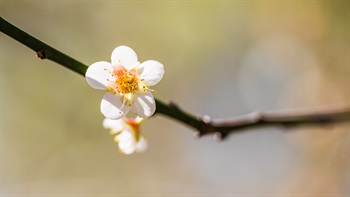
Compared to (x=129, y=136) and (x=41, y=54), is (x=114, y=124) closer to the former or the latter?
(x=129, y=136)

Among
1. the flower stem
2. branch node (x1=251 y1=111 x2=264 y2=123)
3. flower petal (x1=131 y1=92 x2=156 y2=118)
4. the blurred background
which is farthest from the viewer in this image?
the blurred background

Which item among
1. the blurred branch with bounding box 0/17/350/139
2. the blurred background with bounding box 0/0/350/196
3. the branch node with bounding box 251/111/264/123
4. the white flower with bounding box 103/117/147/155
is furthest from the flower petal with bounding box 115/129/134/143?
the blurred background with bounding box 0/0/350/196

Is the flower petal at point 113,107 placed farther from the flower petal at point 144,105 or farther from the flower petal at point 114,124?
the flower petal at point 114,124

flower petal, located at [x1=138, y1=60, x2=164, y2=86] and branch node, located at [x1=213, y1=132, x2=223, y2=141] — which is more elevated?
flower petal, located at [x1=138, y1=60, x2=164, y2=86]

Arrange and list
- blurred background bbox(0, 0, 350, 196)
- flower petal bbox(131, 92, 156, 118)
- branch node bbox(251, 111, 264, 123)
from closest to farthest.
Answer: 1. flower petal bbox(131, 92, 156, 118)
2. branch node bbox(251, 111, 264, 123)
3. blurred background bbox(0, 0, 350, 196)

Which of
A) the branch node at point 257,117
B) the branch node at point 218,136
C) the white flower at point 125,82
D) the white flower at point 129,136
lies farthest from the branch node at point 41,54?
the branch node at point 257,117

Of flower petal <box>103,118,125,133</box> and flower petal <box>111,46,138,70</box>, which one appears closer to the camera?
flower petal <box>111,46,138,70</box>

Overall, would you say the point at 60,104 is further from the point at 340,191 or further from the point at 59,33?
the point at 340,191

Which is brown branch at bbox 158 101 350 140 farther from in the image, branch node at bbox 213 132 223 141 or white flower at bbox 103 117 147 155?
white flower at bbox 103 117 147 155
